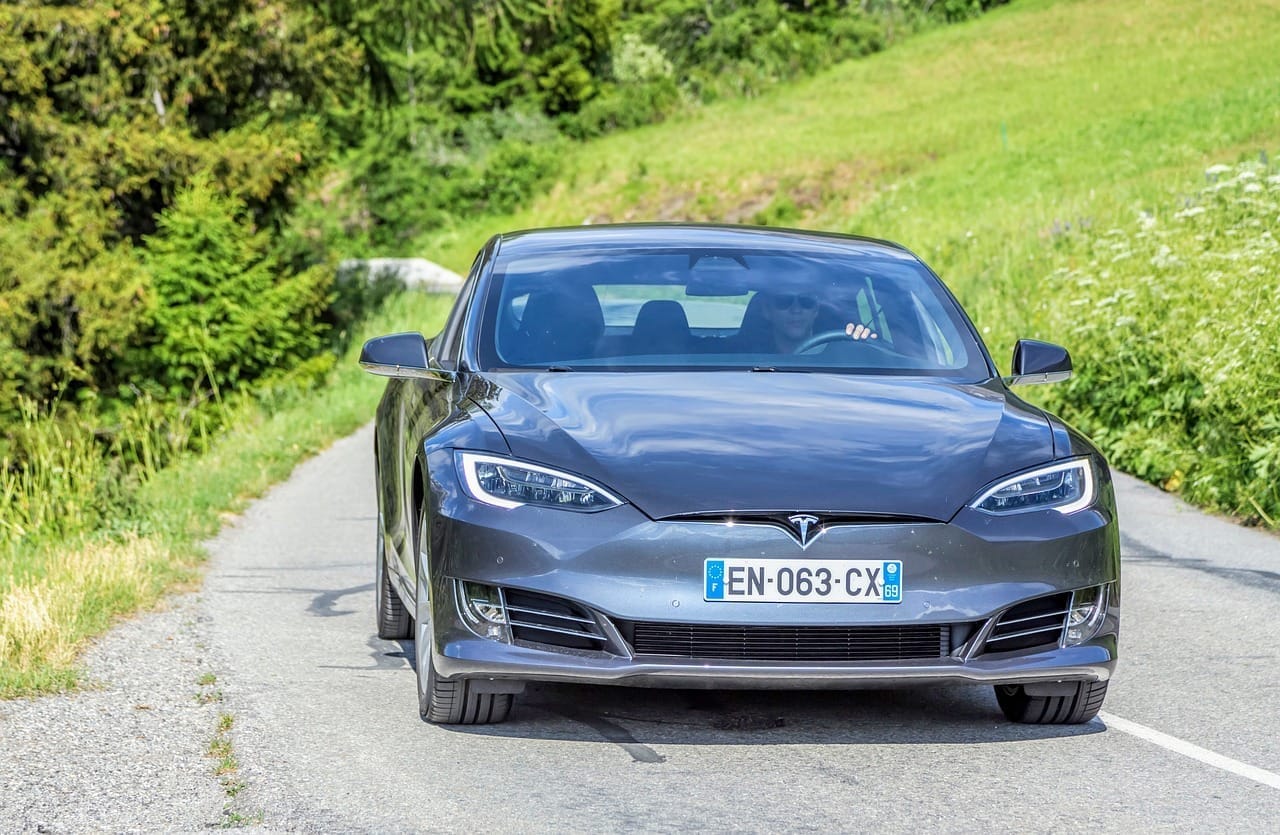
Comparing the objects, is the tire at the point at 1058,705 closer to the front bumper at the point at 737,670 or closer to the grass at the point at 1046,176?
the front bumper at the point at 737,670

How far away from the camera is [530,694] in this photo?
628cm

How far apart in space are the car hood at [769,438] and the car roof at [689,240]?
1087 millimetres

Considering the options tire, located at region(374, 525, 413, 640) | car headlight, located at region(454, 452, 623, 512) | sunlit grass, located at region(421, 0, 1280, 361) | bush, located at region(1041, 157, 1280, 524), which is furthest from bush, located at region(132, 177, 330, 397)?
car headlight, located at region(454, 452, 623, 512)

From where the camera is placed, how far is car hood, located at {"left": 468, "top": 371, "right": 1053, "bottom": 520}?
5.23 m

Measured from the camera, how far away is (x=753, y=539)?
5.12 metres

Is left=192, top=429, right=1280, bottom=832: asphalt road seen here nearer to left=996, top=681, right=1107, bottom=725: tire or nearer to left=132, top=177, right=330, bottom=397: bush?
left=996, top=681, right=1107, bottom=725: tire

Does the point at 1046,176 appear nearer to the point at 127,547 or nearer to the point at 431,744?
the point at 127,547

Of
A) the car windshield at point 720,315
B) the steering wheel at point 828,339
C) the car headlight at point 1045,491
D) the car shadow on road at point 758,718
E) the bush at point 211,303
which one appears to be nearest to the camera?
the car headlight at point 1045,491

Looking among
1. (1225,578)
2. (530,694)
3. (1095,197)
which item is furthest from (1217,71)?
(530,694)

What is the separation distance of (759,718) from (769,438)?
968 millimetres

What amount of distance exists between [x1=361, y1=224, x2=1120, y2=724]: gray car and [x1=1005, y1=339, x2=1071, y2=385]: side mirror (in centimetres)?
41

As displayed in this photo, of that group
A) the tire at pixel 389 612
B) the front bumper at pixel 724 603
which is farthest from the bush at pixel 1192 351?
the front bumper at pixel 724 603

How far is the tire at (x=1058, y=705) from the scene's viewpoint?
18.7 feet

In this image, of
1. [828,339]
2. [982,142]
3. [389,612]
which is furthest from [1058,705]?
[982,142]
